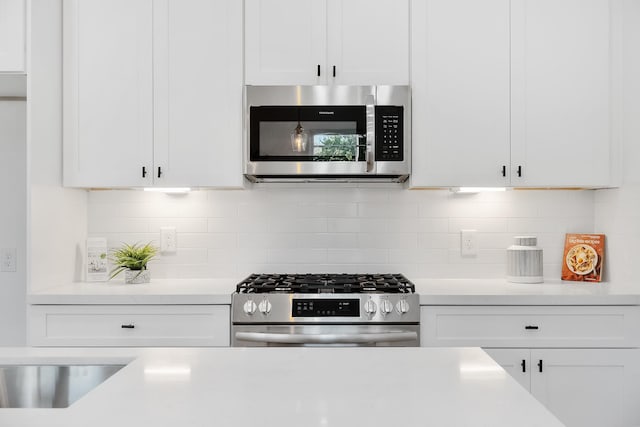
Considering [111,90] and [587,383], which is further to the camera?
[111,90]

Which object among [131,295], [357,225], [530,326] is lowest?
[530,326]

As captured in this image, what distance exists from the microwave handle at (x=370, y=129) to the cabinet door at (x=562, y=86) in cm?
70

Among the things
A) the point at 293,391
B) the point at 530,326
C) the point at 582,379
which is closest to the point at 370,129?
the point at 530,326

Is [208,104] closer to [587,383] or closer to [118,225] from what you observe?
[118,225]

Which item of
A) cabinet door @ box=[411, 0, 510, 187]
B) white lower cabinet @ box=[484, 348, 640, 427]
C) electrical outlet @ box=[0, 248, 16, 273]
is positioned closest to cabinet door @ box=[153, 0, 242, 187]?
cabinet door @ box=[411, 0, 510, 187]

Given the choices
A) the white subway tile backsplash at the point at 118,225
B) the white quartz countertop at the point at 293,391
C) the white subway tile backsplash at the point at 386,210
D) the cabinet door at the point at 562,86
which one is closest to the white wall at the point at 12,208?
the white subway tile backsplash at the point at 118,225

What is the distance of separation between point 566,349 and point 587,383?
0.18 metres

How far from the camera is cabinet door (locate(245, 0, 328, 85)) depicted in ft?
8.23

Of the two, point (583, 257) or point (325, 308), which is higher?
point (583, 257)

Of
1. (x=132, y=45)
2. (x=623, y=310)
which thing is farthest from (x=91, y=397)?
(x=623, y=310)

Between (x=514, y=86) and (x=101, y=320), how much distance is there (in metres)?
2.29

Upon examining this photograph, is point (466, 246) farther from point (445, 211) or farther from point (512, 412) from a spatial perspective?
point (512, 412)

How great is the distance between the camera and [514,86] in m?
2.49

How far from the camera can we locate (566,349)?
2242 millimetres
